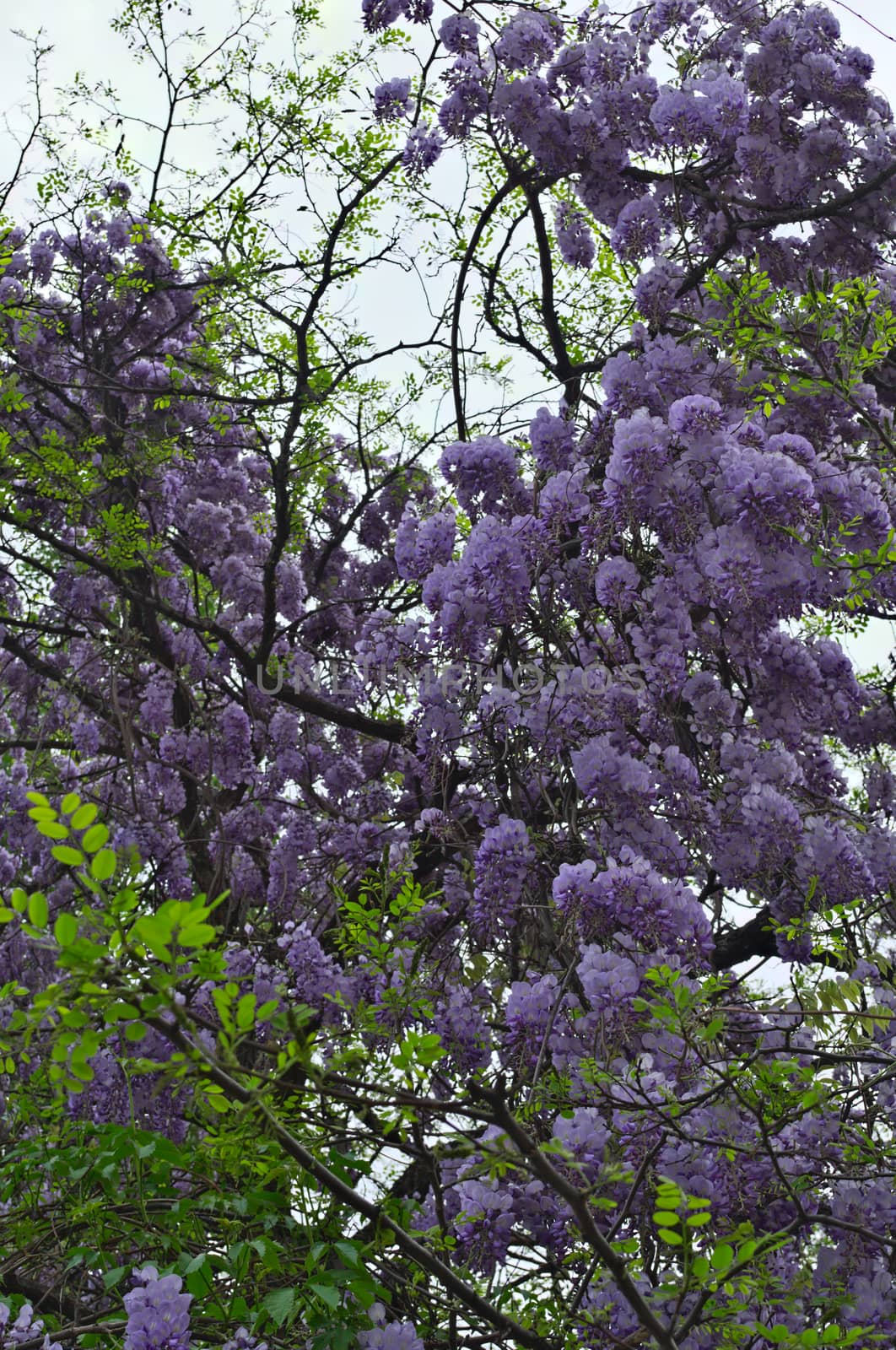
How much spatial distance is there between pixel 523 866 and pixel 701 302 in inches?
66.1

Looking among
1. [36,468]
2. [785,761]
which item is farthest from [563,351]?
[36,468]

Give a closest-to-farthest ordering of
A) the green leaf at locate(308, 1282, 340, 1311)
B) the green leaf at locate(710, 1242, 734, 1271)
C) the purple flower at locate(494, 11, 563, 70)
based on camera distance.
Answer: the green leaf at locate(710, 1242, 734, 1271) < the green leaf at locate(308, 1282, 340, 1311) < the purple flower at locate(494, 11, 563, 70)

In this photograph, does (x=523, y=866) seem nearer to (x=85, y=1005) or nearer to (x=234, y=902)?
(x=85, y=1005)

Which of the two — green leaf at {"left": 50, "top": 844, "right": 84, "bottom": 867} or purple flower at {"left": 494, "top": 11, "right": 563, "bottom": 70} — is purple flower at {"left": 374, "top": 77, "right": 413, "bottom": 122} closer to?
purple flower at {"left": 494, "top": 11, "right": 563, "bottom": 70}

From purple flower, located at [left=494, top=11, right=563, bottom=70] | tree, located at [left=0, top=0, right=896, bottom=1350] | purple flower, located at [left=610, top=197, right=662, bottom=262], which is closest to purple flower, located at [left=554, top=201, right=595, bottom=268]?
tree, located at [left=0, top=0, right=896, bottom=1350]

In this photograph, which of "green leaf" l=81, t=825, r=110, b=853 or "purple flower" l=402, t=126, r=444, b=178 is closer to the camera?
"green leaf" l=81, t=825, r=110, b=853

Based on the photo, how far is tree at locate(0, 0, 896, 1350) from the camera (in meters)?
1.65

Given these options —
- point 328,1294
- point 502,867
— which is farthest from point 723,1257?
point 502,867

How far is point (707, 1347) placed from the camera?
2021 mm

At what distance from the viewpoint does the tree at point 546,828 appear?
165 cm

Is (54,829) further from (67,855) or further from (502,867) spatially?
(502,867)

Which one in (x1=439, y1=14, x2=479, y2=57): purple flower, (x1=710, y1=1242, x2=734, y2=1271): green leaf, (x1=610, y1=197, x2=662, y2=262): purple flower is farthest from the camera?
(x1=439, y1=14, x2=479, y2=57): purple flower

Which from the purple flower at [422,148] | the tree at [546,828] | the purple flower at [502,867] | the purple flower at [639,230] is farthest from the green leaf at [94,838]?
the purple flower at [422,148]

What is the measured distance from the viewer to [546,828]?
10.0 feet
